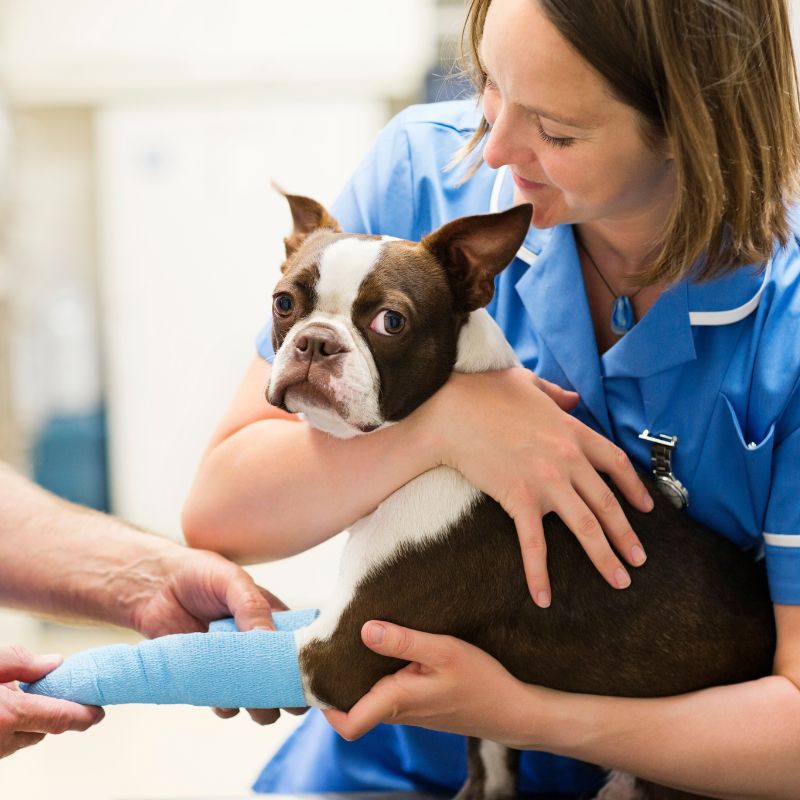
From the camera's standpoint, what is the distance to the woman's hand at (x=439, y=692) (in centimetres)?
122

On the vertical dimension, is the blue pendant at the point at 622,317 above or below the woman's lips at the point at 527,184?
below

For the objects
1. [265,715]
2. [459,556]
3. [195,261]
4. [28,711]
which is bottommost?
[195,261]

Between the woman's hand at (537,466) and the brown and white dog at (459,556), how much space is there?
0.10 feet

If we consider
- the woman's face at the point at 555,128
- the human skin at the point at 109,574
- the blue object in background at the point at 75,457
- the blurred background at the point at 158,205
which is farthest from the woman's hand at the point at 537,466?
the blue object in background at the point at 75,457

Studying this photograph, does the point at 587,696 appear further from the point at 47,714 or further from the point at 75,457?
the point at 75,457

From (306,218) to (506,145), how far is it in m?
0.32

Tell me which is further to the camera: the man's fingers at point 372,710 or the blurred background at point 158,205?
the blurred background at point 158,205

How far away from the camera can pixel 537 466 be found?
126cm

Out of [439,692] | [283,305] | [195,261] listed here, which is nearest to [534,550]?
[439,692]

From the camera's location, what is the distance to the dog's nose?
47.6 inches

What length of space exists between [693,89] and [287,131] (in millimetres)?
2526

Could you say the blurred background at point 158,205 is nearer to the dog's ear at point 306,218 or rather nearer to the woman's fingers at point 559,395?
the dog's ear at point 306,218

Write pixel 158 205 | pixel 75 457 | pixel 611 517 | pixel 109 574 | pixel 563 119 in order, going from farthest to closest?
pixel 75 457
pixel 158 205
pixel 109 574
pixel 611 517
pixel 563 119

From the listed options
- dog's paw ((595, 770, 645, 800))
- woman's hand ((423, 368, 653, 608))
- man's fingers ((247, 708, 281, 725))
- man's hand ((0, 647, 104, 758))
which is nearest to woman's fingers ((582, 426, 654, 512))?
woman's hand ((423, 368, 653, 608))
